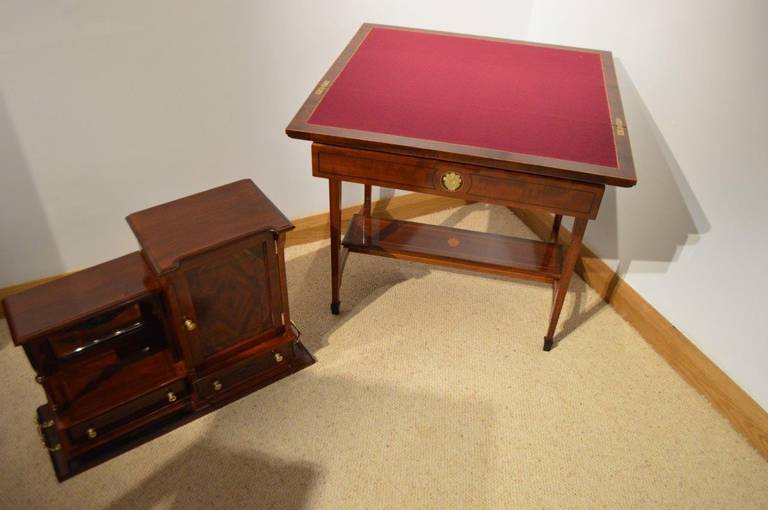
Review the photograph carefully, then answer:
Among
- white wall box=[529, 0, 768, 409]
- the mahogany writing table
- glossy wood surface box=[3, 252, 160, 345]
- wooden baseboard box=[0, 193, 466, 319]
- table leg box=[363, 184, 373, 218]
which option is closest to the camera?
glossy wood surface box=[3, 252, 160, 345]

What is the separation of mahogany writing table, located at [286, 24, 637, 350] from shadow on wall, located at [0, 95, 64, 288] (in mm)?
936

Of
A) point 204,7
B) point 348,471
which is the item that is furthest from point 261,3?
point 348,471

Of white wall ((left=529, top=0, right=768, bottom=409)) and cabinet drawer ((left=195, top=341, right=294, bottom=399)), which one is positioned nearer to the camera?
white wall ((left=529, top=0, right=768, bottom=409))

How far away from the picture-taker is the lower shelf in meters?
2.07

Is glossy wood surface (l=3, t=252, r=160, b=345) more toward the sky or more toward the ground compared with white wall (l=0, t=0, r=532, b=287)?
more toward the ground

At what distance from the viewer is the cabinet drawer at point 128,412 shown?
170 cm

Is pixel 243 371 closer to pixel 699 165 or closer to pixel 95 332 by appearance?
pixel 95 332

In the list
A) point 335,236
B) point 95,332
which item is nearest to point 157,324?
point 95,332

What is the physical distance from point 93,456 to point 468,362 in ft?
3.91

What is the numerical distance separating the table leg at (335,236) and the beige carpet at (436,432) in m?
0.09

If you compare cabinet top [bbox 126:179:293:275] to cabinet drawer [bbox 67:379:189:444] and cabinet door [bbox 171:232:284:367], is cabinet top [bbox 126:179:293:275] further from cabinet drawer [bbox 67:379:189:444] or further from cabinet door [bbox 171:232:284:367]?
cabinet drawer [bbox 67:379:189:444]

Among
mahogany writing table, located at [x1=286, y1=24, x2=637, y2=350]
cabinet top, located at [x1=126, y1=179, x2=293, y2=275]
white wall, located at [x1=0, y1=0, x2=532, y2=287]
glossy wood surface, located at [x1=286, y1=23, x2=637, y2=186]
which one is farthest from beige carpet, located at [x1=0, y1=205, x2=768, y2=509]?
glossy wood surface, located at [x1=286, y1=23, x2=637, y2=186]

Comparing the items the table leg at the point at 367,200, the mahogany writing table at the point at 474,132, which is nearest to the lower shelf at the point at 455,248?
the mahogany writing table at the point at 474,132

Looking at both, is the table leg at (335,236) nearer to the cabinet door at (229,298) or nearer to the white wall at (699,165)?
the cabinet door at (229,298)
